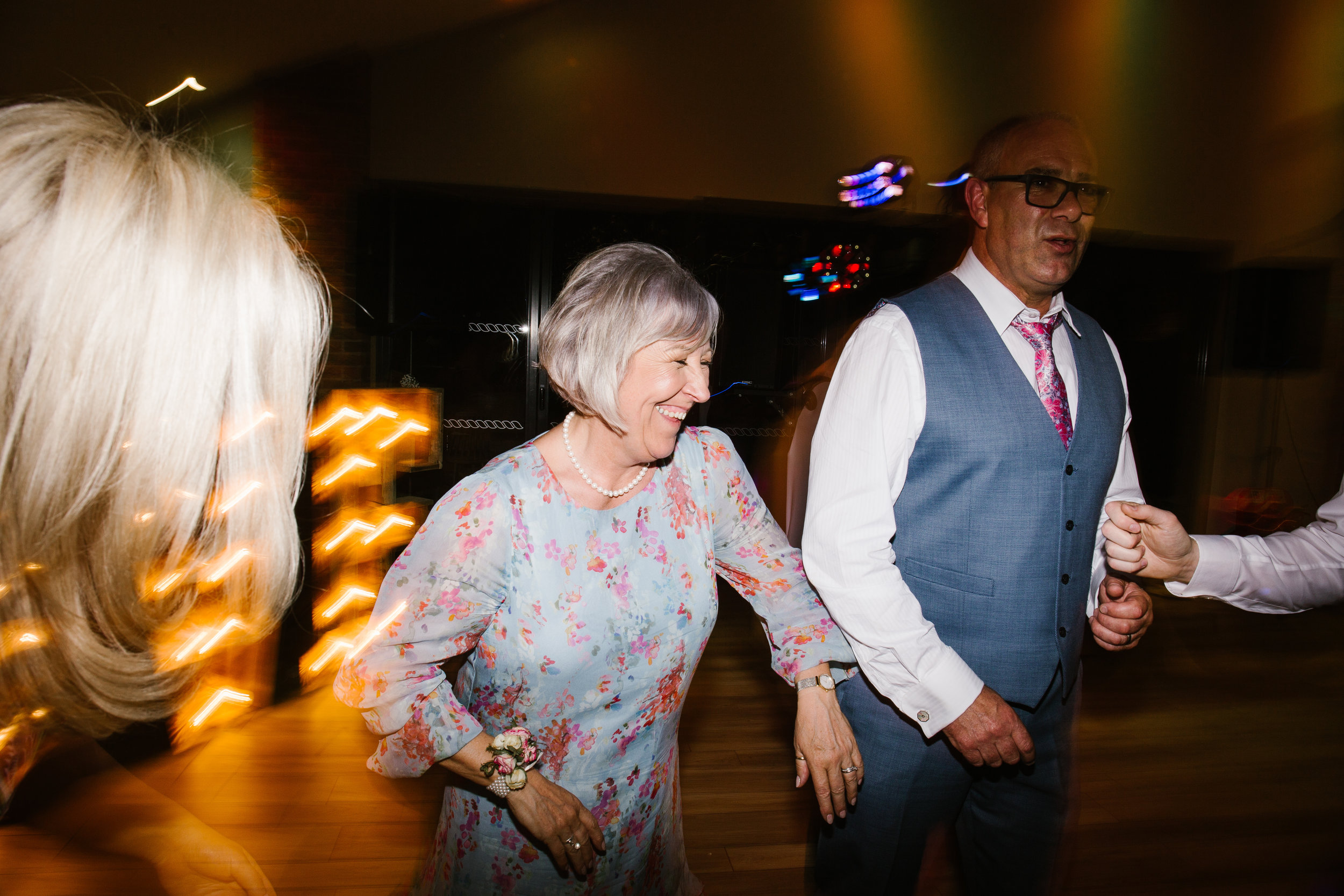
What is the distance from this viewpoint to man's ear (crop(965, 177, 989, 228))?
4.64 ft

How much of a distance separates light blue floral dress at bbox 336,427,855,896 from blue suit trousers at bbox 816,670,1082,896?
0.20 m

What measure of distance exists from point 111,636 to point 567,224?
15.8 ft

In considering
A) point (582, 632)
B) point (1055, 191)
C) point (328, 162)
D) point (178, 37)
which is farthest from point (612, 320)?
point (328, 162)

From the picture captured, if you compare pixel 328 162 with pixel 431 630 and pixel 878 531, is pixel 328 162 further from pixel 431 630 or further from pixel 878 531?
pixel 878 531

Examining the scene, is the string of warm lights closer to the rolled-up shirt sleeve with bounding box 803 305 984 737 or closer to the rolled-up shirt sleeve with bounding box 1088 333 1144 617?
the rolled-up shirt sleeve with bounding box 803 305 984 737

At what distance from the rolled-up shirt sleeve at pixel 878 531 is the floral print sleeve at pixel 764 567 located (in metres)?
0.05

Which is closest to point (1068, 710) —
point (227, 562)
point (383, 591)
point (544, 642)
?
point (544, 642)

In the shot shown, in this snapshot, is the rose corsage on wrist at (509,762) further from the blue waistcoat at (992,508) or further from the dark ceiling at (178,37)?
the dark ceiling at (178,37)

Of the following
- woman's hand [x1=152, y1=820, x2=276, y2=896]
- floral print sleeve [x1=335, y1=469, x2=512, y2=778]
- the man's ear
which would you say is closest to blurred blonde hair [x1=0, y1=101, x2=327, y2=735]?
woman's hand [x1=152, y1=820, x2=276, y2=896]

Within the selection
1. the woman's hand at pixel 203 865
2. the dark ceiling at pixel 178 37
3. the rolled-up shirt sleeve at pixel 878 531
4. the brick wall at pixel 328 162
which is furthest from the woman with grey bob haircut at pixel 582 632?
the brick wall at pixel 328 162

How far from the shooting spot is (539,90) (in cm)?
506

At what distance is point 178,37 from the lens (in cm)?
393

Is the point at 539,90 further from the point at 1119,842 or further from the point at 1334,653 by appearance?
the point at 1334,653

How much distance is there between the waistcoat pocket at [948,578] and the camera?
4.12 feet
